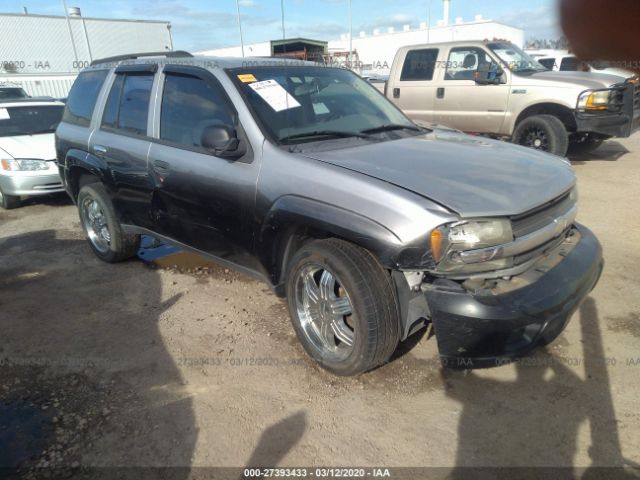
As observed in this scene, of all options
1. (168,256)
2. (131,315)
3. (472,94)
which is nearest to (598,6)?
(131,315)

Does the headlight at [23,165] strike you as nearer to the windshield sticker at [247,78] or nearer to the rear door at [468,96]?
the windshield sticker at [247,78]

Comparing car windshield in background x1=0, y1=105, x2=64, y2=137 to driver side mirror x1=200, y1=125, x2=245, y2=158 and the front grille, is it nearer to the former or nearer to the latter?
driver side mirror x1=200, y1=125, x2=245, y2=158

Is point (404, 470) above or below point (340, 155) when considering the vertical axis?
below

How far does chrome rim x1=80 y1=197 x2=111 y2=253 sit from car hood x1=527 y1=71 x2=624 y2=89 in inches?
260

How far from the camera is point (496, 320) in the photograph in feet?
7.80

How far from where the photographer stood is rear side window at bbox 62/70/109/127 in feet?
15.4

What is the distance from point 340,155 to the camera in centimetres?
302

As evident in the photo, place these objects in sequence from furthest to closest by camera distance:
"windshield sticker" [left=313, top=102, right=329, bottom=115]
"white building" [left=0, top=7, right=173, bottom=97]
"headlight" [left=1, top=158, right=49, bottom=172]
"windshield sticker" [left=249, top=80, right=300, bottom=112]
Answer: "white building" [left=0, top=7, right=173, bottom=97] → "headlight" [left=1, top=158, right=49, bottom=172] → "windshield sticker" [left=313, top=102, right=329, bottom=115] → "windshield sticker" [left=249, top=80, right=300, bottom=112]

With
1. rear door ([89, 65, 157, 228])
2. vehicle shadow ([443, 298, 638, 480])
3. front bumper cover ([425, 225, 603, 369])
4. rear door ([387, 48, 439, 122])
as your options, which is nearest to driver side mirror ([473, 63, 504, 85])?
rear door ([387, 48, 439, 122])

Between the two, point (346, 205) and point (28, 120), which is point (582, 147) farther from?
point (28, 120)

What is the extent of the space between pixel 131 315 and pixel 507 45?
7.50 metres

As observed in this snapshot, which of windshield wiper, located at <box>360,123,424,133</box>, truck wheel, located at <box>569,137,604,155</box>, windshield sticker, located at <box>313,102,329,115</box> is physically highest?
windshield sticker, located at <box>313,102,329,115</box>

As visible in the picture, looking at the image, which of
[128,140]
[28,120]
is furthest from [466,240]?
[28,120]

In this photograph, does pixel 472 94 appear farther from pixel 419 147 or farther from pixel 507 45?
pixel 419 147
